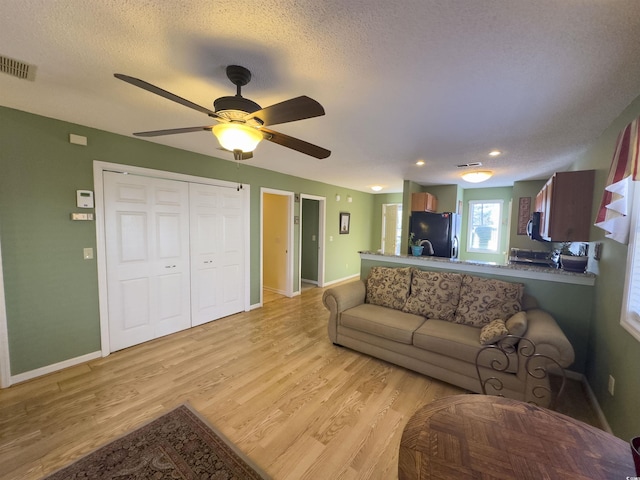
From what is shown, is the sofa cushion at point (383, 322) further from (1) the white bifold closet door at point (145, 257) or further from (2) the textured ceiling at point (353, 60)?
(1) the white bifold closet door at point (145, 257)

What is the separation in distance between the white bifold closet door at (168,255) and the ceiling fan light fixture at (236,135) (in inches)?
76.7

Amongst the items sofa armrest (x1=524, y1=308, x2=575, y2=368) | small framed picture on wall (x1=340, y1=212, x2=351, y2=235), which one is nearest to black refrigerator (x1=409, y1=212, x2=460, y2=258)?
small framed picture on wall (x1=340, y1=212, x2=351, y2=235)

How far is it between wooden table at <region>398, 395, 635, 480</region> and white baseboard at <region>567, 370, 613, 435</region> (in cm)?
145

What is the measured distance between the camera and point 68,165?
8.32ft

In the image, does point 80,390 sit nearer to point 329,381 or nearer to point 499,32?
point 329,381

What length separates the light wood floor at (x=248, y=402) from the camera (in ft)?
5.43

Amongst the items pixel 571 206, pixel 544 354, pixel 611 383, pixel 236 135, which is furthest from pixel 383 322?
pixel 236 135

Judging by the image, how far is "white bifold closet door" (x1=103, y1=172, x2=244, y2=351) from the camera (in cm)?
289

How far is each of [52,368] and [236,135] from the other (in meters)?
2.92

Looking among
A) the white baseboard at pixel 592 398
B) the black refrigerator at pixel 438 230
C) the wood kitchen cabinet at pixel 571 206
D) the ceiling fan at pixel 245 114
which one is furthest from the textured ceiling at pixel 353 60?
the black refrigerator at pixel 438 230

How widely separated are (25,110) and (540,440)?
405 cm

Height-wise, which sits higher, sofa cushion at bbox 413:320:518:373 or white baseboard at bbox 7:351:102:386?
sofa cushion at bbox 413:320:518:373

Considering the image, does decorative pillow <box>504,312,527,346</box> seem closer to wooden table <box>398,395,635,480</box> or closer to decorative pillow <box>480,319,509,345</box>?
decorative pillow <box>480,319,509,345</box>

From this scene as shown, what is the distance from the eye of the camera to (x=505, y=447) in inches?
35.7
